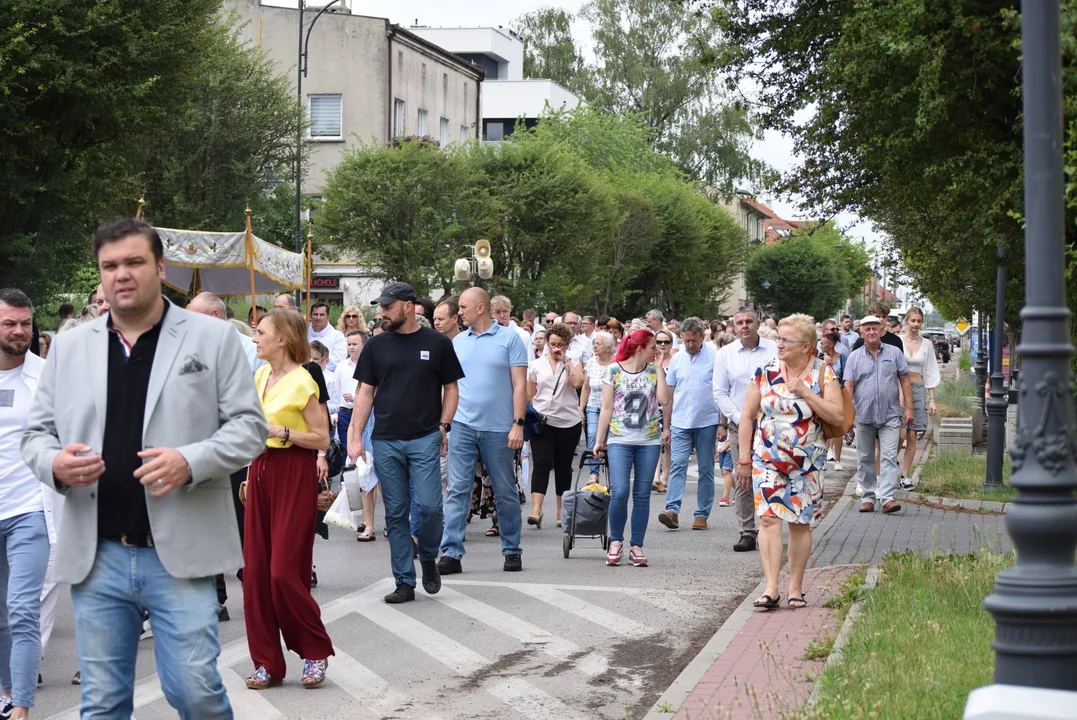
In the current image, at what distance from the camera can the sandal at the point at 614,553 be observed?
11.2 m

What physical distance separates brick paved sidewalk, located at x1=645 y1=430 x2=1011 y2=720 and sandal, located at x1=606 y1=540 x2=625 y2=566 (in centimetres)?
148

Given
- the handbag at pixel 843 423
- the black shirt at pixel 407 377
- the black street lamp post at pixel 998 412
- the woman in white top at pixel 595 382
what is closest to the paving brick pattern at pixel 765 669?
the handbag at pixel 843 423

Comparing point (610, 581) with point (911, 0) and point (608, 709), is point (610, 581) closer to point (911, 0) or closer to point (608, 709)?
point (608, 709)

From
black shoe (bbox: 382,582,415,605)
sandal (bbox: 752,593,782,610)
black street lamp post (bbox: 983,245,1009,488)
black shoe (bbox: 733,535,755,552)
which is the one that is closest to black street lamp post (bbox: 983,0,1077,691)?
sandal (bbox: 752,593,782,610)

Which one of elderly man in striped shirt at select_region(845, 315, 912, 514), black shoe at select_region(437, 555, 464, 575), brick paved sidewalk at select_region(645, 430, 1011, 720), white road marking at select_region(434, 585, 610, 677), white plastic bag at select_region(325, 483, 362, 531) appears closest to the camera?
brick paved sidewalk at select_region(645, 430, 1011, 720)

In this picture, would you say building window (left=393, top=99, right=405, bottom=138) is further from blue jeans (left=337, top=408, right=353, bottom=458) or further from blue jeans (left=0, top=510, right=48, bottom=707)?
blue jeans (left=0, top=510, right=48, bottom=707)

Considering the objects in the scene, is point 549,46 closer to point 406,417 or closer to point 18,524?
point 406,417

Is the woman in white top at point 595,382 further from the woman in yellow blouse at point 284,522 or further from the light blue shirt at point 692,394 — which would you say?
the woman in yellow blouse at point 284,522

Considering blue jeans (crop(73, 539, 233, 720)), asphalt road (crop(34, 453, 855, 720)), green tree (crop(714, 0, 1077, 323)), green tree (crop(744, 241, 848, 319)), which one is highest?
green tree (crop(744, 241, 848, 319))

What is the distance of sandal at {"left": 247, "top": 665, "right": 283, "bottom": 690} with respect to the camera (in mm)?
7207

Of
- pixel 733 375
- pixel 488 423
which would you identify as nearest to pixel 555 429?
pixel 733 375

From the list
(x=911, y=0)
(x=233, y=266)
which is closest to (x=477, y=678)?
(x=911, y=0)

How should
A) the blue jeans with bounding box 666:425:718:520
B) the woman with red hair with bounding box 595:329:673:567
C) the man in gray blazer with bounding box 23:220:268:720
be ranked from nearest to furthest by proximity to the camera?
the man in gray blazer with bounding box 23:220:268:720 < the woman with red hair with bounding box 595:329:673:567 < the blue jeans with bounding box 666:425:718:520

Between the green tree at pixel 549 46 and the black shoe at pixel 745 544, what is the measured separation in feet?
199
